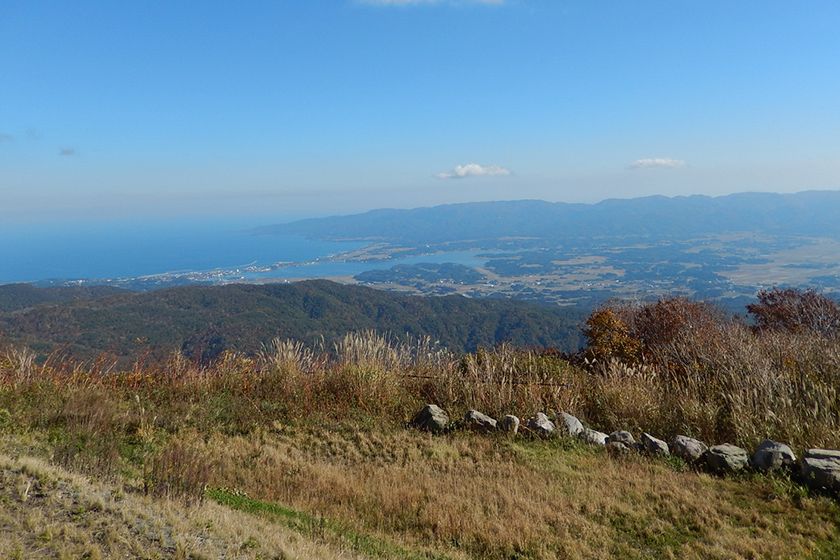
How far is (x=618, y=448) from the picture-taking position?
6605mm

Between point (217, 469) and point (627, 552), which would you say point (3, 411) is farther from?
point (627, 552)

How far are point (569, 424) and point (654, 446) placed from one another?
1.09m

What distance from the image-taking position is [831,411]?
21.6 ft

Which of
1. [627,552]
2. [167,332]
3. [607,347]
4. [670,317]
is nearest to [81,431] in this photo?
[627,552]

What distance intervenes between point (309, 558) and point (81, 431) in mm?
3711

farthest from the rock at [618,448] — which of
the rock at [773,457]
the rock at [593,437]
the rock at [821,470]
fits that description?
the rock at [821,470]

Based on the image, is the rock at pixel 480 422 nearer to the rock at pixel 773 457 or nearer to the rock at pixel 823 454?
the rock at pixel 773 457

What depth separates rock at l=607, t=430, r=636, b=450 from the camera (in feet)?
21.8

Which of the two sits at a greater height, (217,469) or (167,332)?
(217,469)

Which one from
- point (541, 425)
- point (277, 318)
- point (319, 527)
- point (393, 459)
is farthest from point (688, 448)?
point (277, 318)

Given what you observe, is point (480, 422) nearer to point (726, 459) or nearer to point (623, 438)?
point (623, 438)

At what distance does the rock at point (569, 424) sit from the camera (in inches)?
278

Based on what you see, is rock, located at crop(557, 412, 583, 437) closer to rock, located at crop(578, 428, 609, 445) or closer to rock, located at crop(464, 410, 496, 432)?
rock, located at crop(578, 428, 609, 445)

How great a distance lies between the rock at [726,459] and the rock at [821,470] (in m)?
0.58
